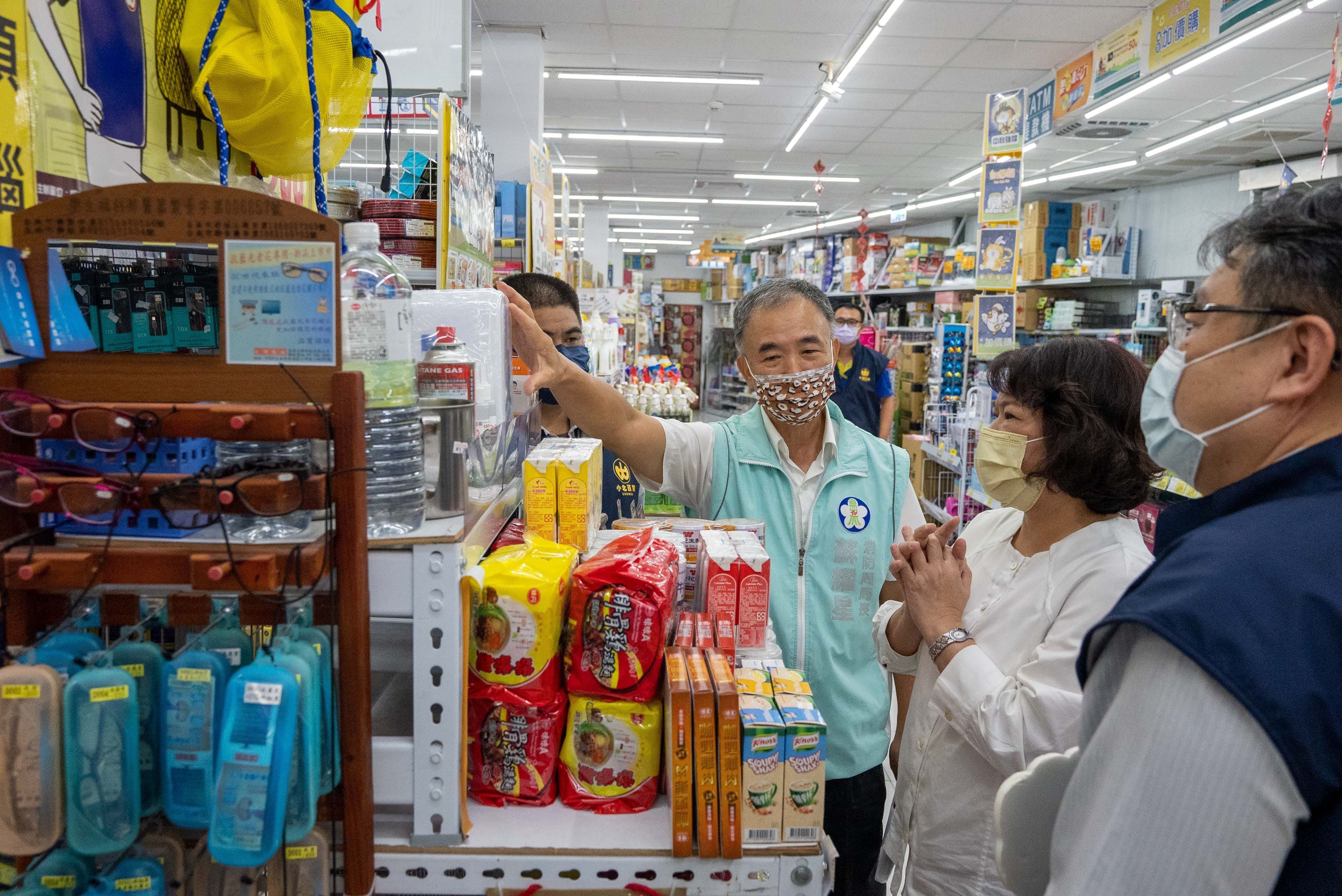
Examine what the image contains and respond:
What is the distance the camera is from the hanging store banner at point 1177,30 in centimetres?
511

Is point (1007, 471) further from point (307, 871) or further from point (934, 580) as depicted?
point (307, 871)

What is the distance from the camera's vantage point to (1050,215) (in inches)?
424

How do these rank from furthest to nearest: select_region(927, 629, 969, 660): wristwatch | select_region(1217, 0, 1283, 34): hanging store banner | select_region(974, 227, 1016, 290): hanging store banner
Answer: select_region(974, 227, 1016, 290): hanging store banner < select_region(1217, 0, 1283, 34): hanging store banner < select_region(927, 629, 969, 660): wristwatch

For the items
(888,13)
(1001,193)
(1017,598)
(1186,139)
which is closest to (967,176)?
(1186,139)

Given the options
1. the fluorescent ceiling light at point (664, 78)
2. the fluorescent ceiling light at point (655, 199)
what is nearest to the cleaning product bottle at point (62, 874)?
the fluorescent ceiling light at point (664, 78)

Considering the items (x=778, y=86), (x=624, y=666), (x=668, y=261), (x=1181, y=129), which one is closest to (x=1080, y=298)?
(x=1181, y=129)

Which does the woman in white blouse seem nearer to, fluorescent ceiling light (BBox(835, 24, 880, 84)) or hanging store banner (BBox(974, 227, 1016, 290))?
hanging store banner (BBox(974, 227, 1016, 290))

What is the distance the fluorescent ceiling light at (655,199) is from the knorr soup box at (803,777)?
15386mm

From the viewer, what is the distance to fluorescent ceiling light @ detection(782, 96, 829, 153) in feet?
29.8

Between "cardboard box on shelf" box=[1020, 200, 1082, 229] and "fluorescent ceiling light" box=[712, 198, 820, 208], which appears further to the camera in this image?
"fluorescent ceiling light" box=[712, 198, 820, 208]

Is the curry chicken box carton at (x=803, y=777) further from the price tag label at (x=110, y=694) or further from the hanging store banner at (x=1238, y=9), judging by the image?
the hanging store banner at (x=1238, y=9)

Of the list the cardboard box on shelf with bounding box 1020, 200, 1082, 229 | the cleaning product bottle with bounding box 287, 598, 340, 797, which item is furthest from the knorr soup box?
the cardboard box on shelf with bounding box 1020, 200, 1082, 229

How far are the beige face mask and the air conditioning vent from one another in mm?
7500

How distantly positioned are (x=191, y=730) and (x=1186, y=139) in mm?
11194
